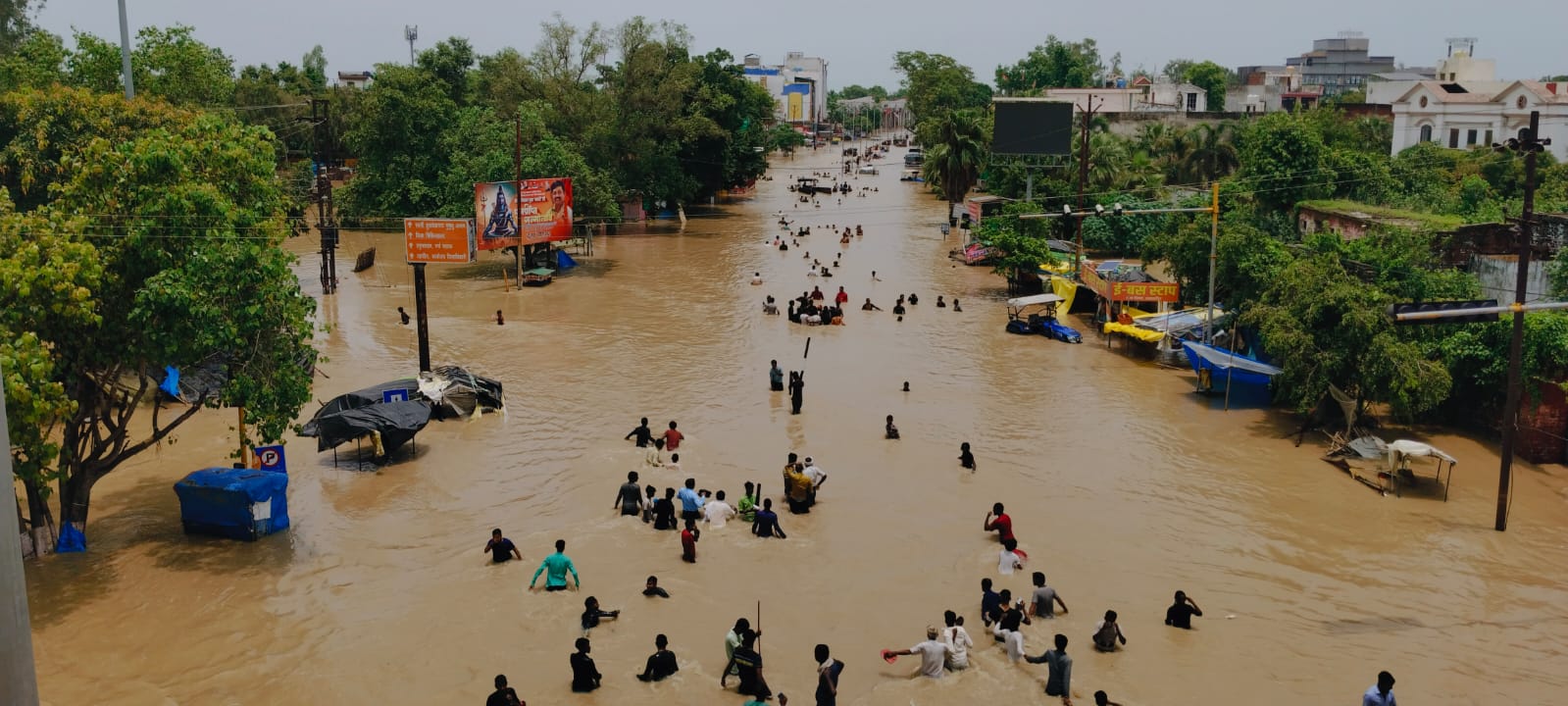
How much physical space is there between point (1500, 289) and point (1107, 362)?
9894 mm

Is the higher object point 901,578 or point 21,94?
point 21,94

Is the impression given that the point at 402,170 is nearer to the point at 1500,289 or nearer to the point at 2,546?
the point at 1500,289

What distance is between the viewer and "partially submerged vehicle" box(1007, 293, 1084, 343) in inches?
1463

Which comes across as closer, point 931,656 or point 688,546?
point 931,656

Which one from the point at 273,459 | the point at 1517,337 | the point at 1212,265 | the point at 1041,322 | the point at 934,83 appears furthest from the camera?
the point at 934,83

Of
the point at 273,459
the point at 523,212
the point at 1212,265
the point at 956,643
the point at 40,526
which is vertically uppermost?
the point at 523,212

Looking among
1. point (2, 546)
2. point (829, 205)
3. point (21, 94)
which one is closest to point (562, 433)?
point (2, 546)

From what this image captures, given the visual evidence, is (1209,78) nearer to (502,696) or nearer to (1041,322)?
(1041,322)

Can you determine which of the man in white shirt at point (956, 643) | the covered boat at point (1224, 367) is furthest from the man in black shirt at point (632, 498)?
the covered boat at point (1224, 367)

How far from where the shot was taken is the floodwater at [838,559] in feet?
47.6

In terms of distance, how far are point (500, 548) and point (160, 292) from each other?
237 inches

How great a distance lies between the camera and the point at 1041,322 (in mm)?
38219

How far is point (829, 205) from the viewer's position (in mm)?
88000

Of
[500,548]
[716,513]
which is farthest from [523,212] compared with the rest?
[500,548]
